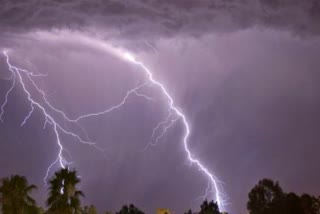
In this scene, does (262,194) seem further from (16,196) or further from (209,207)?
(16,196)

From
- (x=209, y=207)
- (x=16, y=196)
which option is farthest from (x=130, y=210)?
(x=16, y=196)

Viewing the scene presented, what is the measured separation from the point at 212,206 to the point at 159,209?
778 cm

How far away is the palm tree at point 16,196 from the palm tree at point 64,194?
301cm

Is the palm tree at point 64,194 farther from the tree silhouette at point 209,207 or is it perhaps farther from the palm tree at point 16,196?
the tree silhouette at point 209,207

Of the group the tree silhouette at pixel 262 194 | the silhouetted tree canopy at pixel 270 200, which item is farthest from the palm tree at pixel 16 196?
the tree silhouette at pixel 262 194

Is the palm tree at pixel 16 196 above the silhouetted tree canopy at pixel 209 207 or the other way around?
the other way around

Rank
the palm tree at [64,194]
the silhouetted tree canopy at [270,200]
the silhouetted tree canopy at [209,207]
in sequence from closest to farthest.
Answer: the palm tree at [64,194]
the silhouetted tree canopy at [270,200]
the silhouetted tree canopy at [209,207]

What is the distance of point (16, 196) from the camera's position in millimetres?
28219

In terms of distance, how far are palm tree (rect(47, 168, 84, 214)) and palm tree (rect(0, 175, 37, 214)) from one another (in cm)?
301

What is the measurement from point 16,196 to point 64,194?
4030mm

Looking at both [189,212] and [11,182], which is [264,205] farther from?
[11,182]

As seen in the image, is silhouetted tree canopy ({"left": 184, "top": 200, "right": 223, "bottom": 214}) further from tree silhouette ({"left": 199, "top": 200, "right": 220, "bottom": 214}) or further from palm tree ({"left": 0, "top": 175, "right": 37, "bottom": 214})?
palm tree ({"left": 0, "top": 175, "right": 37, "bottom": 214})

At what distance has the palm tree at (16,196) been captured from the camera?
28031 millimetres

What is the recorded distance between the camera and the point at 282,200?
4138 cm
